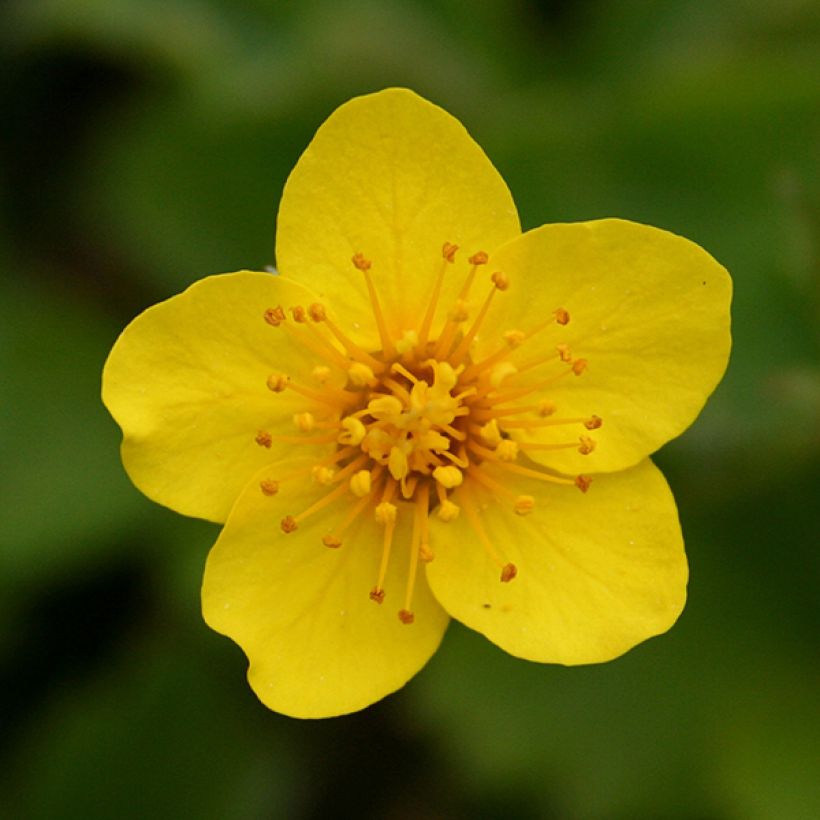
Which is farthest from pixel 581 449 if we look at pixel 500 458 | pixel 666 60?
pixel 666 60

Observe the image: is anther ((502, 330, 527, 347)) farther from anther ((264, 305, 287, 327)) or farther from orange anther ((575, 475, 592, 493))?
anther ((264, 305, 287, 327))

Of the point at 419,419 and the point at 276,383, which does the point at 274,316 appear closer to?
the point at 276,383

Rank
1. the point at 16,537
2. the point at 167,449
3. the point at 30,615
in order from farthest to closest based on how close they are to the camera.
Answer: the point at 30,615 < the point at 16,537 < the point at 167,449

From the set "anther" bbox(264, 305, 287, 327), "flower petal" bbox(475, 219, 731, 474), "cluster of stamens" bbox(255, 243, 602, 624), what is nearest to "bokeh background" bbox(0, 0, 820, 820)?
"flower petal" bbox(475, 219, 731, 474)

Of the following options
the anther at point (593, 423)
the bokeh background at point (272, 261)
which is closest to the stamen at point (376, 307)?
the anther at point (593, 423)

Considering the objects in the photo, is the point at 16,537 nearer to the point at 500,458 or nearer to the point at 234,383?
the point at 234,383

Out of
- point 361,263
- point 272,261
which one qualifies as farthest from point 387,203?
point 272,261
